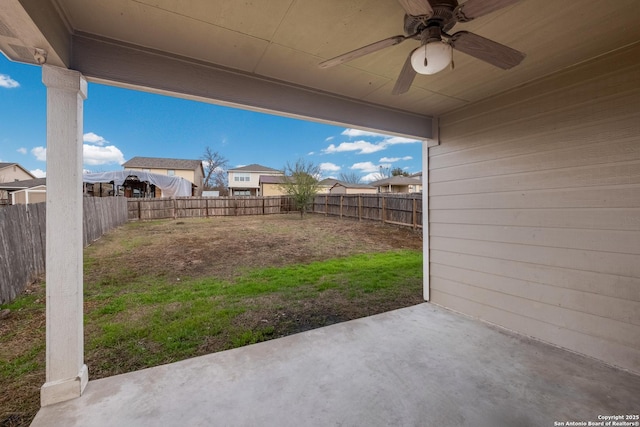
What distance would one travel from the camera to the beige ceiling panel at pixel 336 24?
4.68 ft

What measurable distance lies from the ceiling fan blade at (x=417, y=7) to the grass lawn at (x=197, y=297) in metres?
2.67

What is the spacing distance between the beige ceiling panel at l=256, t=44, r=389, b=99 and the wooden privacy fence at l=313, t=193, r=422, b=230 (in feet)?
20.2

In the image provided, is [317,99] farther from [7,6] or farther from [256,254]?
[256,254]

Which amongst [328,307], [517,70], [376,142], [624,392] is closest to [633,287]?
[624,392]

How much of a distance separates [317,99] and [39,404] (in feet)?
10.0

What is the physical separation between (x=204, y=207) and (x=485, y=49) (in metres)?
13.2

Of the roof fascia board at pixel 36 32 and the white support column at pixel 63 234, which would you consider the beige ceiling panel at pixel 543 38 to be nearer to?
the roof fascia board at pixel 36 32

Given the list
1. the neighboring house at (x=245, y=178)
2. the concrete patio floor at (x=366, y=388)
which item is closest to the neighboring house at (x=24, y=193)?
the neighboring house at (x=245, y=178)

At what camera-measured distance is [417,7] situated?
44.4 inches

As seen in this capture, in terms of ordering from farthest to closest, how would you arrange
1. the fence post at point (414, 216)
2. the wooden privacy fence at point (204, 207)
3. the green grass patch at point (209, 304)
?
the wooden privacy fence at point (204, 207) → the fence post at point (414, 216) → the green grass patch at point (209, 304)

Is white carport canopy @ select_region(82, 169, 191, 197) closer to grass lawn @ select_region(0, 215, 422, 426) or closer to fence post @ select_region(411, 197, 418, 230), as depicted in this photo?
grass lawn @ select_region(0, 215, 422, 426)

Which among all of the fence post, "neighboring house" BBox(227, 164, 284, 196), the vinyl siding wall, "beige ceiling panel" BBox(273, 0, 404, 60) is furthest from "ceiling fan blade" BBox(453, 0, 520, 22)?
Result: "neighboring house" BBox(227, 164, 284, 196)

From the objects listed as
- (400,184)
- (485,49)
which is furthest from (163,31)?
(400,184)
